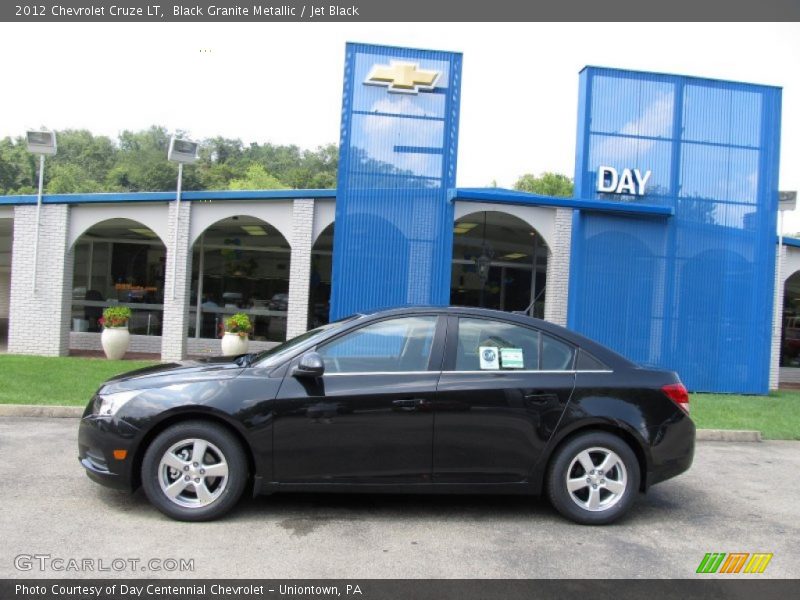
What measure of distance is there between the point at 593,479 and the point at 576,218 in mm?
8173

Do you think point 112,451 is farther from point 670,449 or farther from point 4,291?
point 4,291

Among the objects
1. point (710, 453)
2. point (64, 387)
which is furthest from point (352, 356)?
point (64, 387)

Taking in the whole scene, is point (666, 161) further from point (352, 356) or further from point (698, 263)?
point (352, 356)

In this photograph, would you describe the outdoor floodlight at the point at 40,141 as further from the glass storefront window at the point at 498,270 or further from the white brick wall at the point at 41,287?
the glass storefront window at the point at 498,270

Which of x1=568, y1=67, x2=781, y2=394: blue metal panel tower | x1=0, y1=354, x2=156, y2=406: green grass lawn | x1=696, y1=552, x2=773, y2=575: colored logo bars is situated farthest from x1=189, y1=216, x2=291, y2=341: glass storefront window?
x1=696, y1=552, x2=773, y2=575: colored logo bars

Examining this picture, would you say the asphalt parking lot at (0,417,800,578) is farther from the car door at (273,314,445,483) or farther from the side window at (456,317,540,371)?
the side window at (456,317,540,371)

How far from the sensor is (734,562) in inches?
167

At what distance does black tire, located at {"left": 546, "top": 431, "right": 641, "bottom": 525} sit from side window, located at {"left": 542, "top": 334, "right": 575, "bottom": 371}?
537 millimetres

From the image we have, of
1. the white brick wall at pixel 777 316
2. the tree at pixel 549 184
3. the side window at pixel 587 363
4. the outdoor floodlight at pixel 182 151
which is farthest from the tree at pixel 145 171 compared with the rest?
the side window at pixel 587 363

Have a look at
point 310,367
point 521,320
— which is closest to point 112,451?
point 310,367

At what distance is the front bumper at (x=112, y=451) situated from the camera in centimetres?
446

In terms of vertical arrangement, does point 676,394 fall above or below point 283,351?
below

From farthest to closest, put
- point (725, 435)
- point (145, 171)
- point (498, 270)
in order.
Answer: point (145, 171) < point (498, 270) < point (725, 435)

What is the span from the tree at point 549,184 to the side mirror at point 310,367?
56.1 meters
